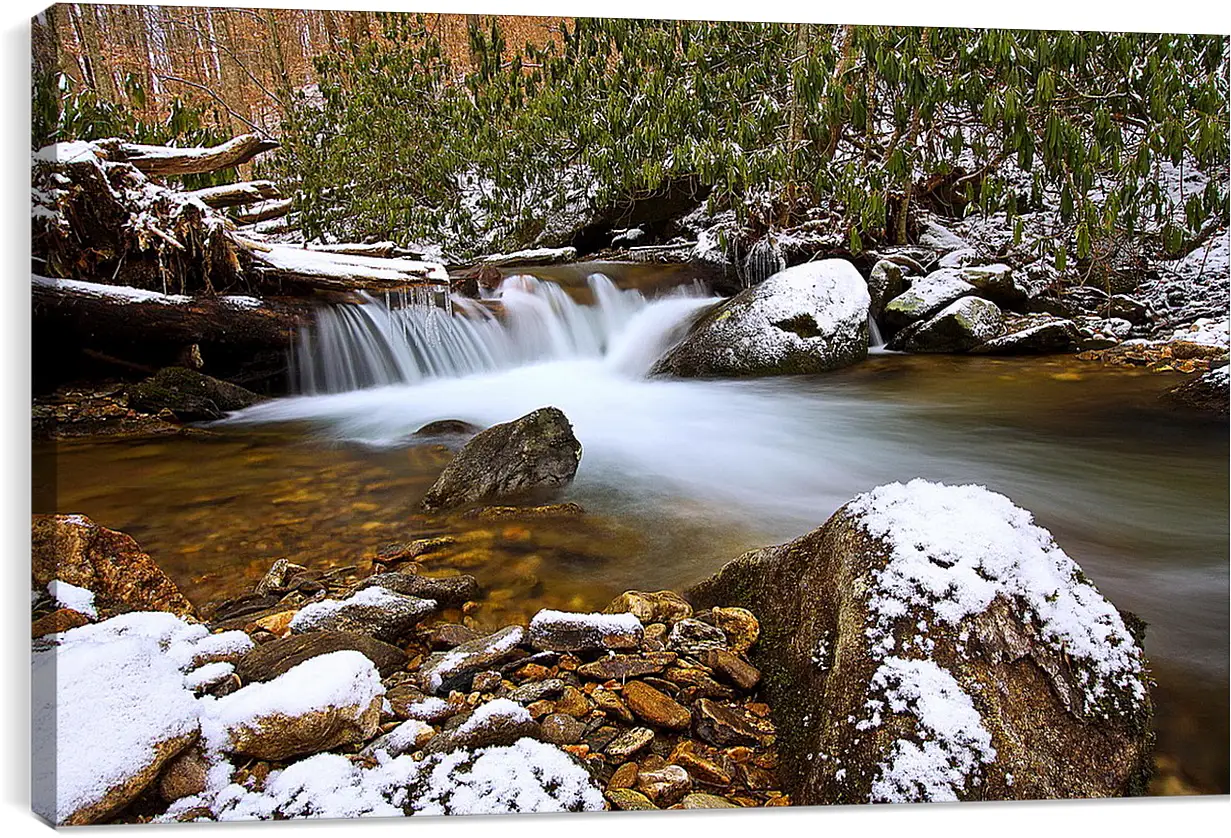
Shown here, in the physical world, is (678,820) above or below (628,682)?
below

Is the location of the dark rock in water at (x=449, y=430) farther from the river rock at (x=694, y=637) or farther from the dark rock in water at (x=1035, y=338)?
the dark rock in water at (x=1035, y=338)

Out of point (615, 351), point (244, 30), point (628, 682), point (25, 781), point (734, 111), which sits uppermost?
point (244, 30)

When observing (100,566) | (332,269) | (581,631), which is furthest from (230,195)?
(581,631)

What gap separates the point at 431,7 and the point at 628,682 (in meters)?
1.55

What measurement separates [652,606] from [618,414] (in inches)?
17.9

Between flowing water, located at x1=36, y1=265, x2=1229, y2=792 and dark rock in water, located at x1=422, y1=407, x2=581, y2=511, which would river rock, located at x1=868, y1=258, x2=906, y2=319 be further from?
dark rock in water, located at x1=422, y1=407, x2=581, y2=511

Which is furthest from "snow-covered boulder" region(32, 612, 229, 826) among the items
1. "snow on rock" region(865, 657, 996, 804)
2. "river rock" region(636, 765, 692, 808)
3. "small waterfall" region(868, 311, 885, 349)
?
"small waterfall" region(868, 311, 885, 349)

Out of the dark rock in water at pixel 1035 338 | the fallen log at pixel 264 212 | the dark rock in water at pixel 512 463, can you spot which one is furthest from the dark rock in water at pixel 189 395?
the dark rock in water at pixel 1035 338

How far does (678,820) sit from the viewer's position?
1.74 m

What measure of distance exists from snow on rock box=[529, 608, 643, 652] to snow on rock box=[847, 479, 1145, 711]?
→ 502 mm

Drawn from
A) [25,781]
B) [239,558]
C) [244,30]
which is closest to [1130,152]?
[244,30]

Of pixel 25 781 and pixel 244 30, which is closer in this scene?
pixel 25 781

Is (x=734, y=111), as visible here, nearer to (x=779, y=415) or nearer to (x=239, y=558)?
(x=779, y=415)

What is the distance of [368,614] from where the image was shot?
69.4 inches
